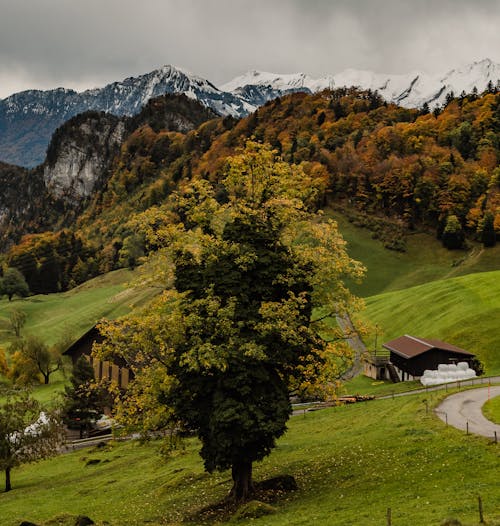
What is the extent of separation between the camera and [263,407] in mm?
29516

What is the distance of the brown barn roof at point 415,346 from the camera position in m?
73.6

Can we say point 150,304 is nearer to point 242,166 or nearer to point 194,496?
point 242,166

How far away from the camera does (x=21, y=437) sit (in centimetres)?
5281

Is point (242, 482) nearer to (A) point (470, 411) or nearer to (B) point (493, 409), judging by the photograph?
(A) point (470, 411)

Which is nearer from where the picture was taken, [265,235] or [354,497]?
[354,497]

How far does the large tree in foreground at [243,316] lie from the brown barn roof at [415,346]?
45.2 metres

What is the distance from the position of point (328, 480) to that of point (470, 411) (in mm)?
16295

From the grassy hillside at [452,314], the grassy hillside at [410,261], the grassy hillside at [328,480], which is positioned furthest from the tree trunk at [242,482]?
the grassy hillside at [410,261]

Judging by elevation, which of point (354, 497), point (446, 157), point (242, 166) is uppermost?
point (446, 157)

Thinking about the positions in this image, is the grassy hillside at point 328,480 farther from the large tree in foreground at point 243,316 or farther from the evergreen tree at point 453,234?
the evergreen tree at point 453,234

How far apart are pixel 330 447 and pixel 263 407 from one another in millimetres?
12508

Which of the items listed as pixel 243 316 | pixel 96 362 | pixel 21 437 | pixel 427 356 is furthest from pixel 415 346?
pixel 243 316

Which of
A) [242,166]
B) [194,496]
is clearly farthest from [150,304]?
[194,496]

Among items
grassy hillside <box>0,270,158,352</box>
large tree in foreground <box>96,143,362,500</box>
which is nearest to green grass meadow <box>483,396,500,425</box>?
large tree in foreground <box>96,143,362,500</box>
